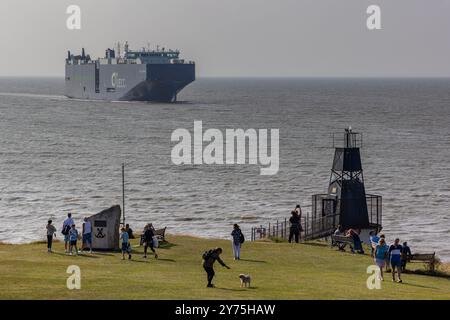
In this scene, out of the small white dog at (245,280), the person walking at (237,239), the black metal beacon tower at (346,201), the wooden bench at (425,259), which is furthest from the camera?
the black metal beacon tower at (346,201)

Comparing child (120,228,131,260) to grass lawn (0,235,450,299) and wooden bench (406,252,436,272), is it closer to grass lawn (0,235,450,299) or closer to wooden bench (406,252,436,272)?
grass lawn (0,235,450,299)

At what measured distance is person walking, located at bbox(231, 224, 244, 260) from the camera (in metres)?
25.6

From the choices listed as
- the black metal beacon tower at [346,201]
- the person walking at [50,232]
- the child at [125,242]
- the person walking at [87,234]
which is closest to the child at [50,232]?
the person walking at [50,232]

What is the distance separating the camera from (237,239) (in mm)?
25719

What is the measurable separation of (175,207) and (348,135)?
16745 mm

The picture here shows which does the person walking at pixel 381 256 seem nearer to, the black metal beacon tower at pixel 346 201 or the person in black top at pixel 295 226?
the person in black top at pixel 295 226

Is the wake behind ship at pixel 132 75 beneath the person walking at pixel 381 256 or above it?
above

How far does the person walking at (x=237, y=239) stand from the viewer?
1008 inches

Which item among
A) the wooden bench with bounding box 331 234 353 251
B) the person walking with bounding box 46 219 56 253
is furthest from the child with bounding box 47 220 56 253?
the wooden bench with bounding box 331 234 353 251

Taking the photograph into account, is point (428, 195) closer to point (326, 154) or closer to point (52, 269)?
point (326, 154)

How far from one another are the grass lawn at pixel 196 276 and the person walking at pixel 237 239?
1.00 ft

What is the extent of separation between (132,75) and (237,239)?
12124cm

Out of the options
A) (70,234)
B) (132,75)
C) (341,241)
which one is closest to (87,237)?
(70,234)
